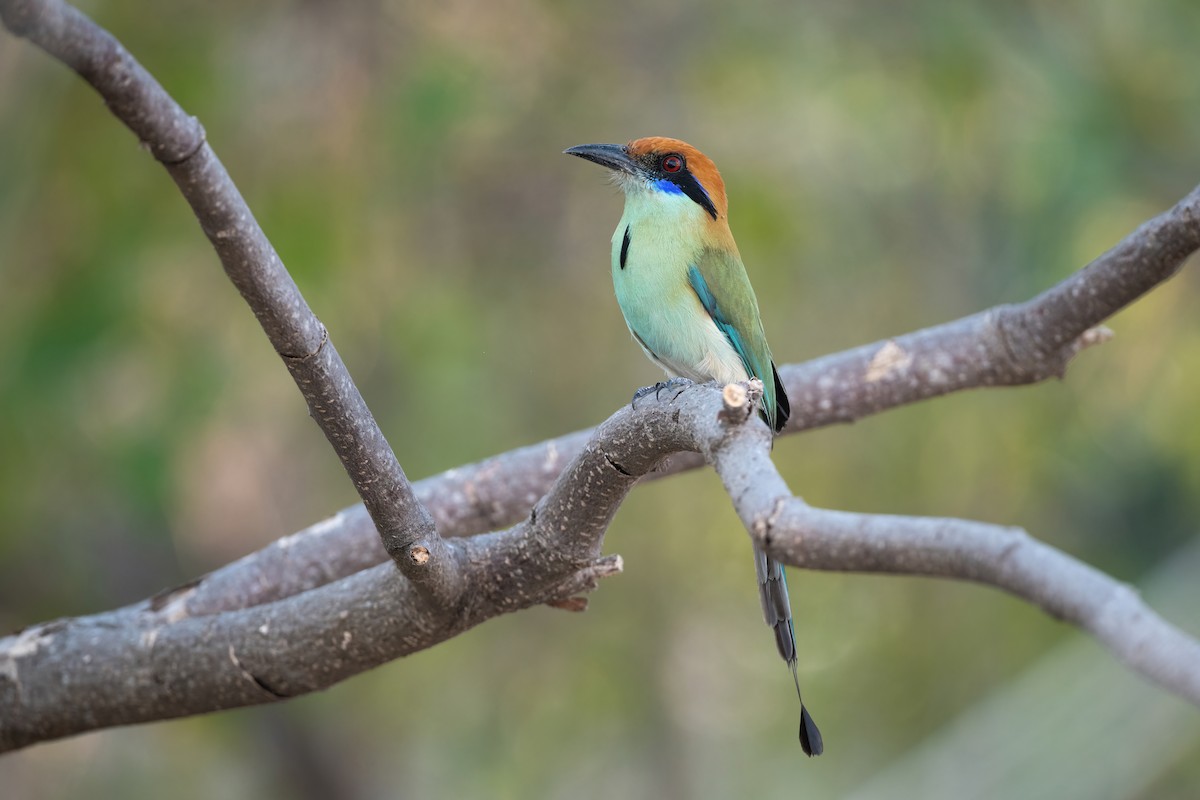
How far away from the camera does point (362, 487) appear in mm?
2229

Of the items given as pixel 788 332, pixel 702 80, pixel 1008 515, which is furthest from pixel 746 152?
pixel 1008 515

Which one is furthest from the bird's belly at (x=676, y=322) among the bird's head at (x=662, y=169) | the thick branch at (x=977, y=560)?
the thick branch at (x=977, y=560)

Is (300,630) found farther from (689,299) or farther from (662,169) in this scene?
(662,169)

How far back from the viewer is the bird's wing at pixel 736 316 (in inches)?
127

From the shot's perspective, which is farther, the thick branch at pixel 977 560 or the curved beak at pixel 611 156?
the curved beak at pixel 611 156

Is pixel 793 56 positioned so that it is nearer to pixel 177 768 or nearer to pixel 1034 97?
pixel 1034 97

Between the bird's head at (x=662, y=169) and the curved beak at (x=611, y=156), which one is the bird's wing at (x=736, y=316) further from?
the curved beak at (x=611, y=156)

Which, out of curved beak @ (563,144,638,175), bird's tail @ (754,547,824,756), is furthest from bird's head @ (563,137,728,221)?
bird's tail @ (754,547,824,756)

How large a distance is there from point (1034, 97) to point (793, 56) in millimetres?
948

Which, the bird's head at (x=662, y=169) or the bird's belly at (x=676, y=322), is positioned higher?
the bird's head at (x=662, y=169)

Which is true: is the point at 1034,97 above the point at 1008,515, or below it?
above

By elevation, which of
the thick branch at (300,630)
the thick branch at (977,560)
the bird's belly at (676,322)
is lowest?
the thick branch at (300,630)

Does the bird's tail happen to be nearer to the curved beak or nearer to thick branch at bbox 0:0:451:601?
thick branch at bbox 0:0:451:601

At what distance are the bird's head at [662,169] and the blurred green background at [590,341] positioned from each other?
1.04 m
